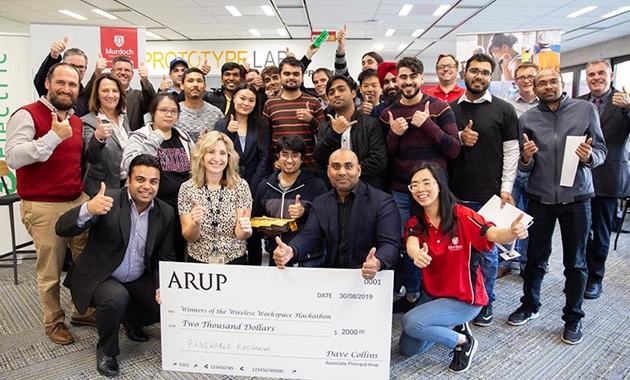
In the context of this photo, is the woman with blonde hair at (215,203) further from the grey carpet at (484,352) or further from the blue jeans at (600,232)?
the blue jeans at (600,232)

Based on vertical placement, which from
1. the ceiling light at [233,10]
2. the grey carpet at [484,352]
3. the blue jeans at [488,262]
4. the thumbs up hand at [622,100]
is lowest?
the grey carpet at [484,352]

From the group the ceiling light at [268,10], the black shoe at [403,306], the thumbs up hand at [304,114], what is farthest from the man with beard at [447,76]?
the ceiling light at [268,10]

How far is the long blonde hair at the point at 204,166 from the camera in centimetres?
241

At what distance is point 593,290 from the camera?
3176mm

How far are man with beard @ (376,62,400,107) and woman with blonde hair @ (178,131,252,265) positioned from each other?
160 centimetres

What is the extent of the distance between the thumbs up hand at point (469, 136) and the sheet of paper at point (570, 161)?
1.64ft

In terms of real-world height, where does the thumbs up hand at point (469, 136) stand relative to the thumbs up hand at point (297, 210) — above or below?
above

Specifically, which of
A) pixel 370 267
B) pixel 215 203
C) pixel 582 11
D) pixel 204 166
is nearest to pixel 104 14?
pixel 204 166

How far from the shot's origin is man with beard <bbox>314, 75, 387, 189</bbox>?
2613 mm

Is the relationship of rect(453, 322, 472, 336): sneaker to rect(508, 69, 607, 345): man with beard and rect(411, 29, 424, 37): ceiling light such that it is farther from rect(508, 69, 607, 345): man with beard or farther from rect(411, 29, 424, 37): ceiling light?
rect(411, 29, 424, 37): ceiling light

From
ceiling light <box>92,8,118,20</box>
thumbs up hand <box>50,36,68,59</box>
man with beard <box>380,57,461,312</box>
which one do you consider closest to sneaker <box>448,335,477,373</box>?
man with beard <box>380,57,461,312</box>

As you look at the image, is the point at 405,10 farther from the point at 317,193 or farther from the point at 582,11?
the point at 317,193

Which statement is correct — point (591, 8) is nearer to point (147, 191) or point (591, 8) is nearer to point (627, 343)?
point (627, 343)

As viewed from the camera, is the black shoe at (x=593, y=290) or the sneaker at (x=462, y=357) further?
the black shoe at (x=593, y=290)
